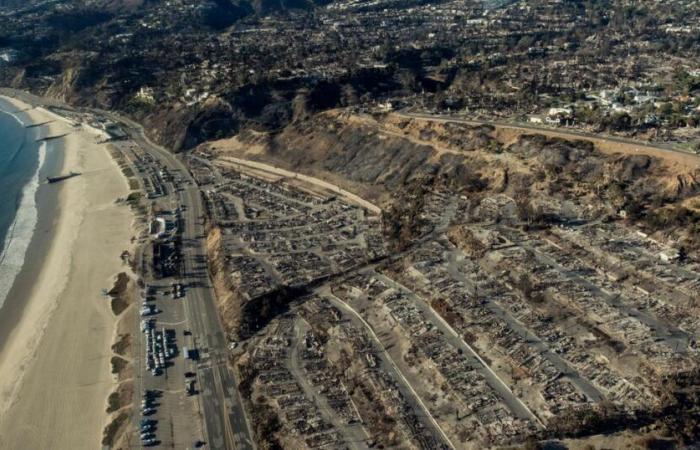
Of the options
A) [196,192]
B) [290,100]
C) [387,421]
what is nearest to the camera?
[387,421]

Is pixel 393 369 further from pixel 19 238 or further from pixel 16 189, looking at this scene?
pixel 16 189

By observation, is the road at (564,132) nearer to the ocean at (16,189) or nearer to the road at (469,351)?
the road at (469,351)

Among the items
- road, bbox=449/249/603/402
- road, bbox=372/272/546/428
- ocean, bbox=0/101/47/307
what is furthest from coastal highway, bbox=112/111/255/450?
road, bbox=449/249/603/402

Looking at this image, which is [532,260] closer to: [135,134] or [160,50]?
[135,134]

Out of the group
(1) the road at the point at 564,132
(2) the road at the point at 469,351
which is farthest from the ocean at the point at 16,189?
(1) the road at the point at 564,132

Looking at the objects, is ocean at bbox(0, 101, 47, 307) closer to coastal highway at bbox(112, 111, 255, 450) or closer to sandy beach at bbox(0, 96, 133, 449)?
sandy beach at bbox(0, 96, 133, 449)

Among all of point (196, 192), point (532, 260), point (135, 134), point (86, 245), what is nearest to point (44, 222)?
point (86, 245)

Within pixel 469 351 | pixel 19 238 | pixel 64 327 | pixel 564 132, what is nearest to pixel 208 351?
pixel 64 327
